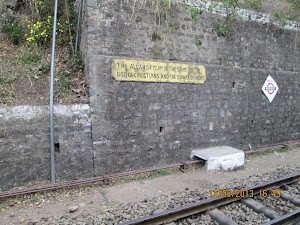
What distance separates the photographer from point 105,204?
407 cm

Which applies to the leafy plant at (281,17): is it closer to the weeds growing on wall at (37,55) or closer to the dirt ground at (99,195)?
the dirt ground at (99,195)

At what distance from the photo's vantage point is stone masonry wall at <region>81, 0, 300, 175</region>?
17.0 feet

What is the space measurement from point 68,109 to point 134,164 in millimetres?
2094

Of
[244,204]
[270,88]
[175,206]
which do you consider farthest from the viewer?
[270,88]

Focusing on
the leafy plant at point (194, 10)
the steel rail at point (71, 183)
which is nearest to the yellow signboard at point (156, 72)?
the leafy plant at point (194, 10)

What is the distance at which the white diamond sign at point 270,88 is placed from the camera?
789cm

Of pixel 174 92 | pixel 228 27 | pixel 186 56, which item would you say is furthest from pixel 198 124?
pixel 228 27

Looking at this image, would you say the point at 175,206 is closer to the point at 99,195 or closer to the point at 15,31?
the point at 99,195

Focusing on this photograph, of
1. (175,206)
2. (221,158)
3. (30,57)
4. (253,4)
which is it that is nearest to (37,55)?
(30,57)

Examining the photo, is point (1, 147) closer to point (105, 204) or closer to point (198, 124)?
point (105, 204)

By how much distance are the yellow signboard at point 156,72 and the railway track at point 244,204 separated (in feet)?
9.99

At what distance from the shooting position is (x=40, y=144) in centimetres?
456

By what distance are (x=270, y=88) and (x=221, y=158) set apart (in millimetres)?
3916
